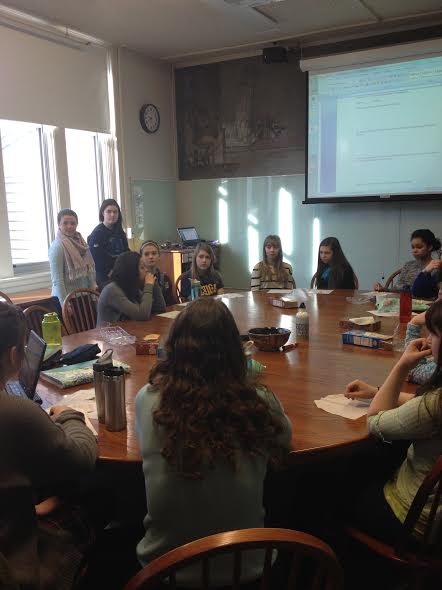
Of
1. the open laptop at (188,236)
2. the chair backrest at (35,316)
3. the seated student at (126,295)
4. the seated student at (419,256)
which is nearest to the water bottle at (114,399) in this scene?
the seated student at (126,295)

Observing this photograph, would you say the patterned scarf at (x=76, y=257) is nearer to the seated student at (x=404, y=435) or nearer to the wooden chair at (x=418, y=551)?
the seated student at (x=404, y=435)

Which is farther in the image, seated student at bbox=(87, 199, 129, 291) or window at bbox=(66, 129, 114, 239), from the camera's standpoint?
window at bbox=(66, 129, 114, 239)

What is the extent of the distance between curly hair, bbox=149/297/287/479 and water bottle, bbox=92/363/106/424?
315mm

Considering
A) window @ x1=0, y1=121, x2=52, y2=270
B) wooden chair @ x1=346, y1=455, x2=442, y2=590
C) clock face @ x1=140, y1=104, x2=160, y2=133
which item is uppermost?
clock face @ x1=140, y1=104, x2=160, y2=133

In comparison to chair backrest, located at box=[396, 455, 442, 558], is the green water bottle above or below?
above

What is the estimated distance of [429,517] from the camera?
1274mm

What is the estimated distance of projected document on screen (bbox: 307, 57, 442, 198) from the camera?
195 inches

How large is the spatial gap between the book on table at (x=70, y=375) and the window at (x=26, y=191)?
2.95 meters

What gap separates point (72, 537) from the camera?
134 centimetres

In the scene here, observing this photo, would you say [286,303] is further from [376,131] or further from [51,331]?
[376,131]

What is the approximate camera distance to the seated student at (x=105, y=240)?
14.9 ft

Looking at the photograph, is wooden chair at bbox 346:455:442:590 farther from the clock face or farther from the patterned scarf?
the clock face

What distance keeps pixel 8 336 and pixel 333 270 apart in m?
3.22

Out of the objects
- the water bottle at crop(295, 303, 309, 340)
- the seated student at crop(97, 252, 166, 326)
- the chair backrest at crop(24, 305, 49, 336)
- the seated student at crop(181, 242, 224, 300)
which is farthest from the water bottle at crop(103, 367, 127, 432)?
the seated student at crop(181, 242, 224, 300)
